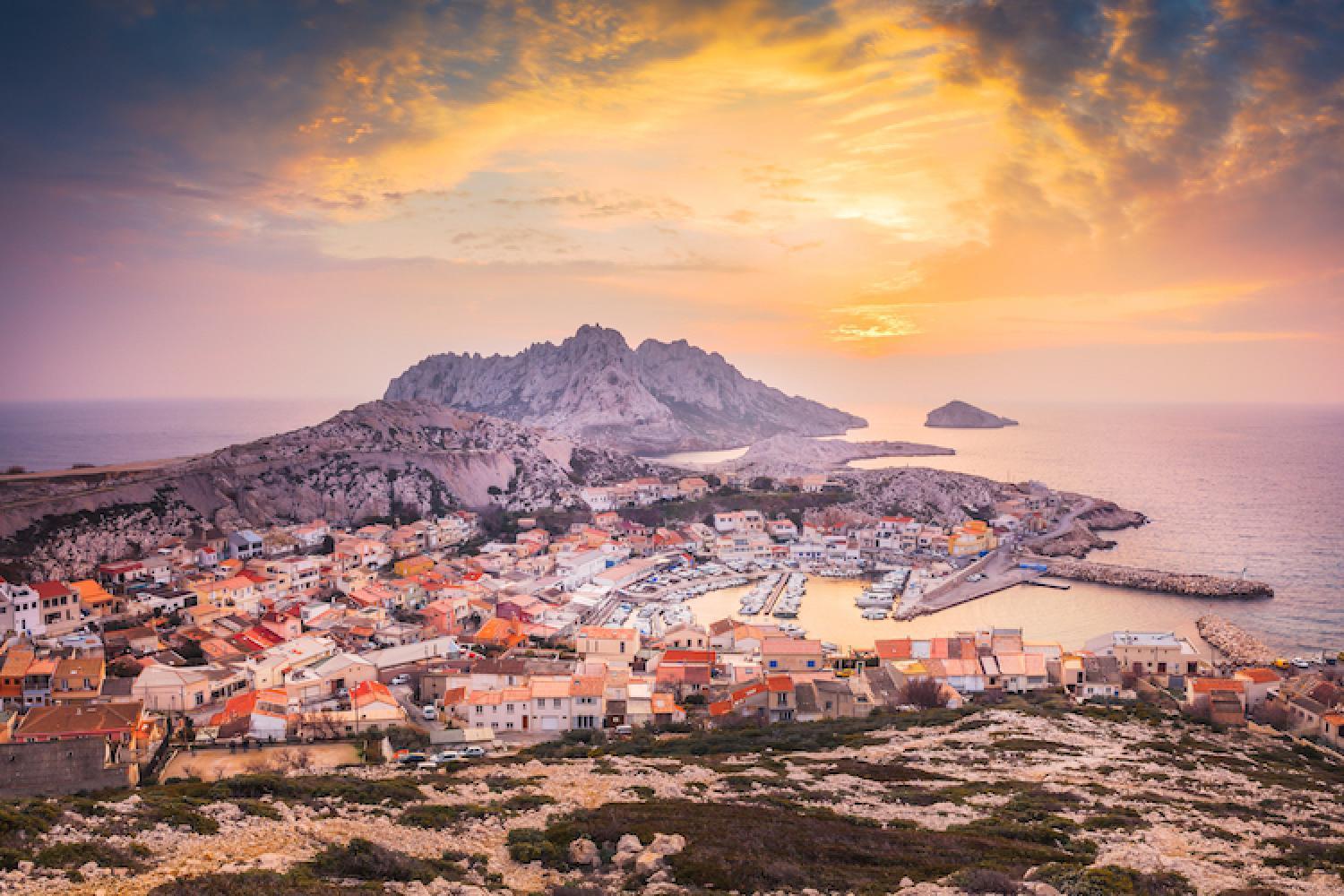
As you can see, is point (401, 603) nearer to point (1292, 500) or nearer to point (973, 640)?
point (973, 640)

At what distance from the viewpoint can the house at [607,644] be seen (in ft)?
74.3

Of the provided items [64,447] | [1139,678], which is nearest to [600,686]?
[1139,678]

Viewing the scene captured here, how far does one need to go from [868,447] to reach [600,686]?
8371 cm

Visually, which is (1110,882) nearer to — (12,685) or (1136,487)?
(12,685)

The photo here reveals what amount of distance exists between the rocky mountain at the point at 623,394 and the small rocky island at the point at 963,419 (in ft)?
50.0

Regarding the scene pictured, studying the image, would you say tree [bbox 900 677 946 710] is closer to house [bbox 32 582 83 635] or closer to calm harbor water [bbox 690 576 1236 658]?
calm harbor water [bbox 690 576 1236 658]

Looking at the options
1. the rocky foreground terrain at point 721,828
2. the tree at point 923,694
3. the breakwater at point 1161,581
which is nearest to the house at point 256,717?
the rocky foreground terrain at point 721,828

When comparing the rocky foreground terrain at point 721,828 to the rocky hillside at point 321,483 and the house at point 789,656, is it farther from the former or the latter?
the rocky hillside at point 321,483

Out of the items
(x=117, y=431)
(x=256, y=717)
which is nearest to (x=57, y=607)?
(x=256, y=717)

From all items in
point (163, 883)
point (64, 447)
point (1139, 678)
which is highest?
point (64, 447)

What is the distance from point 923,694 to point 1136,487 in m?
55.3

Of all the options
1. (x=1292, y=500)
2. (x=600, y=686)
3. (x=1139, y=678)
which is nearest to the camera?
(x=600, y=686)

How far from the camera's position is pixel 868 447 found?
97312mm

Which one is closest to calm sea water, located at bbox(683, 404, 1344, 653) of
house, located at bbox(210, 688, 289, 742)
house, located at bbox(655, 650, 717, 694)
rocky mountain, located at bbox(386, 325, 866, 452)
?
house, located at bbox(655, 650, 717, 694)
